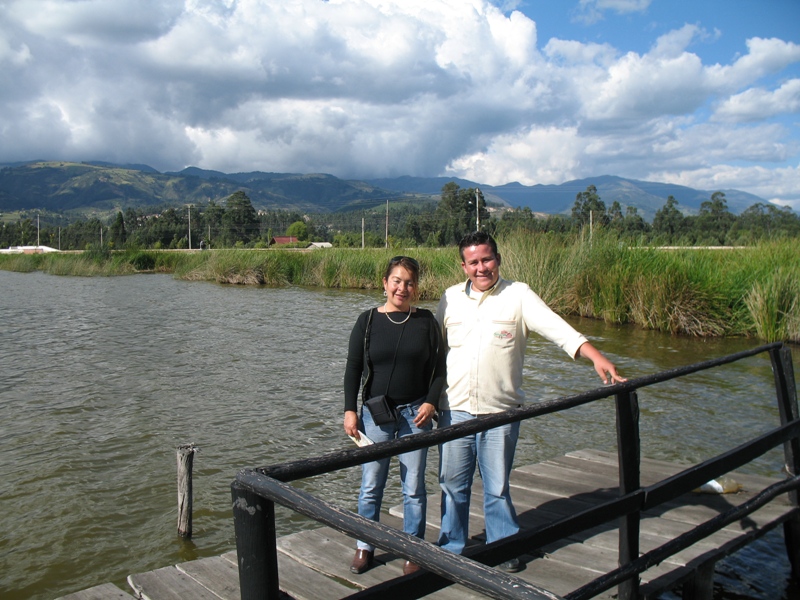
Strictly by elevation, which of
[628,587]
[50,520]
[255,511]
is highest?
[255,511]

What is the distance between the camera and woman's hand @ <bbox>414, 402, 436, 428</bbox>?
377 centimetres

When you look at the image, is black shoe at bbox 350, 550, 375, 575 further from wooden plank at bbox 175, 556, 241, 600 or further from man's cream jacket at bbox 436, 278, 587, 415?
man's cream jacket at bbox 436, 278, 587, 415

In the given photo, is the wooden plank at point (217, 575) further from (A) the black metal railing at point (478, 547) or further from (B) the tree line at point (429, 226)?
(B) the tree line at point (429, 226)

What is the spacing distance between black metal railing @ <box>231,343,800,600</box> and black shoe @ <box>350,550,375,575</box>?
1321 mm

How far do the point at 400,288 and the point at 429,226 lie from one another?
261ft

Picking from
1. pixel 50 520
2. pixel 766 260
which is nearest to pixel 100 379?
pixel 50 520

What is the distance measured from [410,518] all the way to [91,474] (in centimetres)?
457

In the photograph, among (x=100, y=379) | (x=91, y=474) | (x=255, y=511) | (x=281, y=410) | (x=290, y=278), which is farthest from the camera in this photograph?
(x=290, y=278)

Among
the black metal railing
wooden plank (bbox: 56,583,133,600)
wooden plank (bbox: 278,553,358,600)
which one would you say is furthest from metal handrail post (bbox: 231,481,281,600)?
wooden plank (bbox: 56,583,133,600)

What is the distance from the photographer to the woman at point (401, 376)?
3799 millimetres

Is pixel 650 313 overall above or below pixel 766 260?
below

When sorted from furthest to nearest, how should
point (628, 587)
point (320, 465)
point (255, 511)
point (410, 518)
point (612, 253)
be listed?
1. point (612, 253)
2. point (410, 518)
3. point (628, 587)
4. point (320, 465)
5. point (255, 511)

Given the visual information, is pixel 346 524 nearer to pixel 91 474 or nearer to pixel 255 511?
pixel 255 511

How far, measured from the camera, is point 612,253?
17.0 meters
